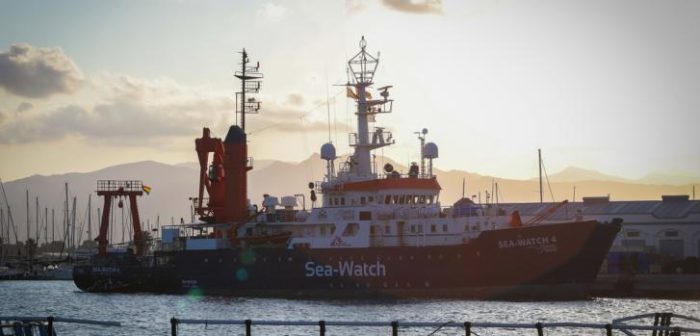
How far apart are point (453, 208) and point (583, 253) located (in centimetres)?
834

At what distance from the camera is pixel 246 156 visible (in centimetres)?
6819

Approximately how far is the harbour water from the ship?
2061mm

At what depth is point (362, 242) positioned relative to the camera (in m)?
57.8

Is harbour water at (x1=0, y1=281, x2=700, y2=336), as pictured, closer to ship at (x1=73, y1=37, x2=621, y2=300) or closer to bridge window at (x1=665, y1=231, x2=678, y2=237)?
ship at (x1=73, y1=37, x2=621, y2=300)

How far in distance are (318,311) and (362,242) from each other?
9892mm

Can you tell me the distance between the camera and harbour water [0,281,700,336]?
41.2 metres

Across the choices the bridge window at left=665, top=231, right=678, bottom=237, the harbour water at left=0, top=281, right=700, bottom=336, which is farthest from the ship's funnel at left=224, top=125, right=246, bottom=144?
the bridge window at left=665, top=231, right=678, bottom=237

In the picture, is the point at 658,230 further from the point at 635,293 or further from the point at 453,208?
the point at 453,208

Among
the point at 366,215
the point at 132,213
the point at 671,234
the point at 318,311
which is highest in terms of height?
the point at 132,213

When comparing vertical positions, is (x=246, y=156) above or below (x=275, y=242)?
above

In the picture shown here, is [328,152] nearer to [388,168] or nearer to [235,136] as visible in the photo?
[388,168]

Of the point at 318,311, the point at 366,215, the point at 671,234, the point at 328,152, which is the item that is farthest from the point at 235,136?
the point at 671,234

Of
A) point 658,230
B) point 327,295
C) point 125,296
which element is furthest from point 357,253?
point 658,230

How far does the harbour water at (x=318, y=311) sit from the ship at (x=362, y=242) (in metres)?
2.06
